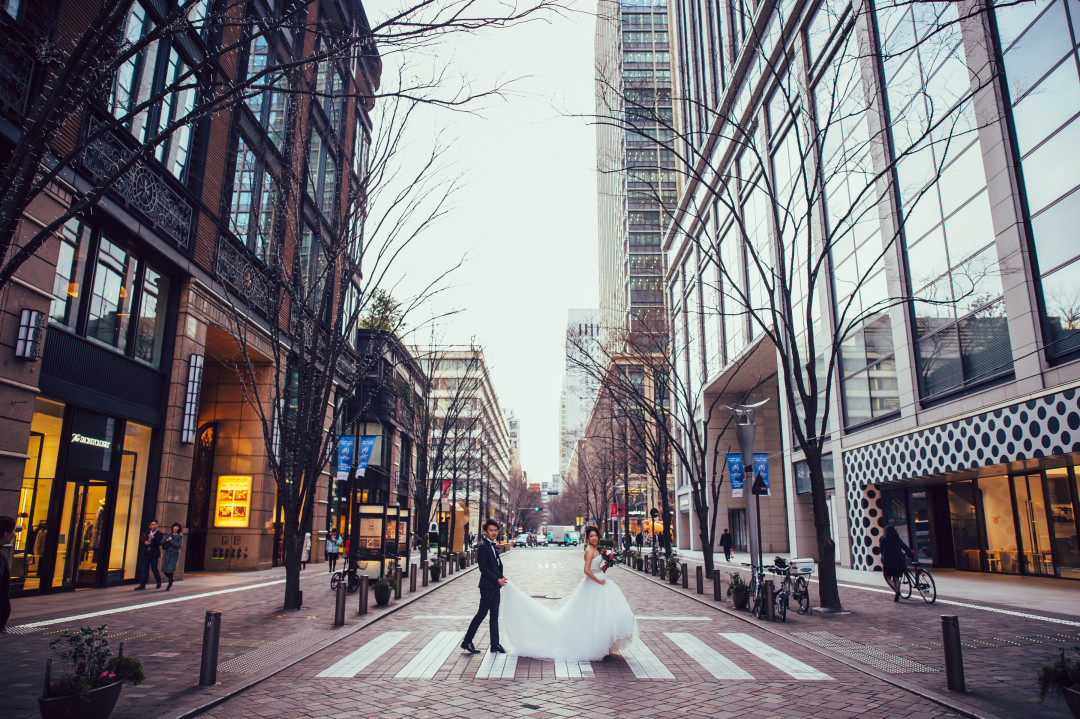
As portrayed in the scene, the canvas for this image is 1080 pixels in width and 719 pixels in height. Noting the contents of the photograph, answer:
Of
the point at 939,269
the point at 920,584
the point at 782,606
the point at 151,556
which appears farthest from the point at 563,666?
the point at 939,269

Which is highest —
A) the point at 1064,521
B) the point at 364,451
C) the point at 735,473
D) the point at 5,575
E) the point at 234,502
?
the point at 364,451

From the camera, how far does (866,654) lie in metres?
9.72

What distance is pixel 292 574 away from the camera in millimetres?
15047

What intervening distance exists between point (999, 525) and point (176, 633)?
81.8 ft

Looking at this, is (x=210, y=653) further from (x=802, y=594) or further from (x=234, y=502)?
(x=234, y=502)

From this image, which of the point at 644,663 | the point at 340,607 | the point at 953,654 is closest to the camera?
the point at 953,654

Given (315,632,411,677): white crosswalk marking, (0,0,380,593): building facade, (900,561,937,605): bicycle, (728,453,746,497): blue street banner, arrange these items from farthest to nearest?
(728,453,746,497): blue street banner, (900,561,937,605): bicycle, (0,0,380,593): building facade, (315,632,411,677): white crosswalk marking

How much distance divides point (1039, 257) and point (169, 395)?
24550mm

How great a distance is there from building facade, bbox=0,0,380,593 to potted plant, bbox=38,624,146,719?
25.8 feet

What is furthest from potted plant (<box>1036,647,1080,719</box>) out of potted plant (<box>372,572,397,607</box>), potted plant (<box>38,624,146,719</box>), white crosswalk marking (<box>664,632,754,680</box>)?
potted plant (<box>372,572,397,607</box>)

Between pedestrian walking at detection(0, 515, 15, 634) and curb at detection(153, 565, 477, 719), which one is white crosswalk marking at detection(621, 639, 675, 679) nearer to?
curb at detection(153, 565, 477, 719)

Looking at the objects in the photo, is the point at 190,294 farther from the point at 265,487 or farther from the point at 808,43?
the point at 808,43

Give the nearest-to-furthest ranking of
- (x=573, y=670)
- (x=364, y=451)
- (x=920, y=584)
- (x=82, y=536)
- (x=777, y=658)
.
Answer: (x=573, y=670) → (x=777, y=658) → (x=920, y=584) → (x=82, y=536) → (x=364, y=451)

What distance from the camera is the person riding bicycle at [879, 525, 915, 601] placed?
16.1m
